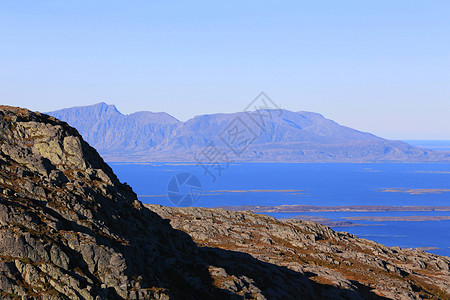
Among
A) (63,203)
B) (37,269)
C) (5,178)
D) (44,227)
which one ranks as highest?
(5,178)

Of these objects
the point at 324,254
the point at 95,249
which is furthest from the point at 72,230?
the point at 324,254

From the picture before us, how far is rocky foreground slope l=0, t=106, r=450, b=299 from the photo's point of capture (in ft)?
139

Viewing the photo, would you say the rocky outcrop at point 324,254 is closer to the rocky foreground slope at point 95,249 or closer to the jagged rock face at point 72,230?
the rocky foreground slope at point 95,249

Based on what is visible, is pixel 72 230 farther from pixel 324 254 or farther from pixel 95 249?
pixel 324 254

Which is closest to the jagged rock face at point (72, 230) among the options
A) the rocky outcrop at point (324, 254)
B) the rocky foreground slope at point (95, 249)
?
the rocky foreground slope at point (95, 249)

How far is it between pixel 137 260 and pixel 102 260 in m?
5.28

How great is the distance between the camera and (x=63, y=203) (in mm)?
50438

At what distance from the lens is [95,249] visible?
45812 millimetres

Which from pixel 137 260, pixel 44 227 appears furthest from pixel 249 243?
pixel 44 227

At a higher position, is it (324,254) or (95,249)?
(324,254)

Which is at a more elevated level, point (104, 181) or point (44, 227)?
point (104, 181)

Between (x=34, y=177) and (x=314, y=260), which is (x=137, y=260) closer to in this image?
(x=34, y=177)

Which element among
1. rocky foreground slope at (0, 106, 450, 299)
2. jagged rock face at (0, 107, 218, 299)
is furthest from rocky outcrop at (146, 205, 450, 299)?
jagged rock face at (0, 107, 218, 299)

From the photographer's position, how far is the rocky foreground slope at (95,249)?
139 ft
